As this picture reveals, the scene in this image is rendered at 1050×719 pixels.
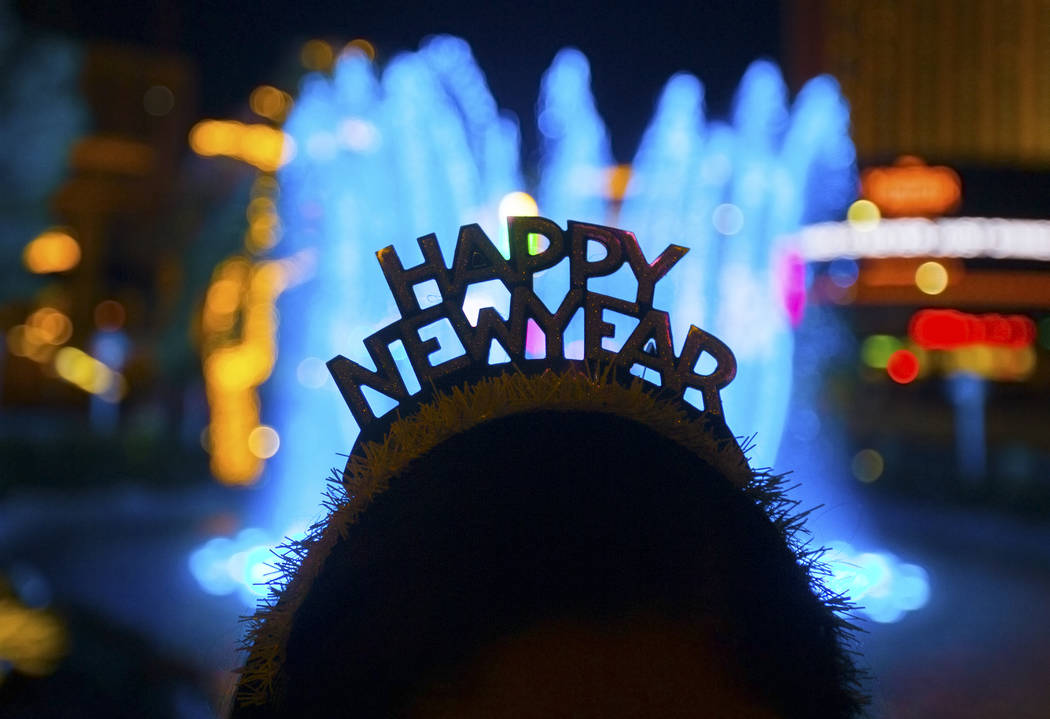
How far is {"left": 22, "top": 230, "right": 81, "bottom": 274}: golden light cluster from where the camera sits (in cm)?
1781

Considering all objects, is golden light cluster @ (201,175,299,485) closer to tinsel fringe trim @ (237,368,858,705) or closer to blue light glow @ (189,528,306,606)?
blue light glow @ (189,528,306,606)

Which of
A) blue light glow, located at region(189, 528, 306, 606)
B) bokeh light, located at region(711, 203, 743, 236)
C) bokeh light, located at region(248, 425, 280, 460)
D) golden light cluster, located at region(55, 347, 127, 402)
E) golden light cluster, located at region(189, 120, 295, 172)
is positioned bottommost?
blue light glow, located at region(189, 528, 306, 606)

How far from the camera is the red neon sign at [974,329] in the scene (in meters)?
35.6

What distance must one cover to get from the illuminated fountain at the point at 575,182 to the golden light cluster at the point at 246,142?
3.00m

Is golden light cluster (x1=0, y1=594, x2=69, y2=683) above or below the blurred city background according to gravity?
below

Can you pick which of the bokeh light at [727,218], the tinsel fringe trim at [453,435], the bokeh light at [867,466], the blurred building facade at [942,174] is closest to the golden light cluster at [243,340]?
the bokeh light at [727,218]

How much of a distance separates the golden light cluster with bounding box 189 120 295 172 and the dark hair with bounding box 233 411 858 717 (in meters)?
15.1

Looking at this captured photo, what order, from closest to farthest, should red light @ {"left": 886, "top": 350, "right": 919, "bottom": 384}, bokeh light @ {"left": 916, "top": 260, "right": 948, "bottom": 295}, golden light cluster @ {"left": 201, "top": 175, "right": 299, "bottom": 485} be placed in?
1. golden light cluster @ {"left": 201, "top": 175, "right": 299, "bottom": 485}
2. bokeh light @ {"left": 916, "top": 260, "right": 948, "bottom": 295}
3. red light @ {"left": 886, "top": 350, "right": 919, "bottom": 384}

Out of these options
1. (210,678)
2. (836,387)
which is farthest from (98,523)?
(836,387)

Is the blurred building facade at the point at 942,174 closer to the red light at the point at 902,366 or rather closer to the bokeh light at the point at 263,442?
the red light at the point at 902,366

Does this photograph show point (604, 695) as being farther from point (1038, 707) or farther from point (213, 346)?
point (213, 346)

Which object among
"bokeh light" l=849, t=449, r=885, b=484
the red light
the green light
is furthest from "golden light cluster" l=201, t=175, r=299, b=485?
the red light

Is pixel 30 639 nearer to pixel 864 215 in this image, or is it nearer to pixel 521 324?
pixel 521 324

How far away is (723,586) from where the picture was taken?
2.48m
